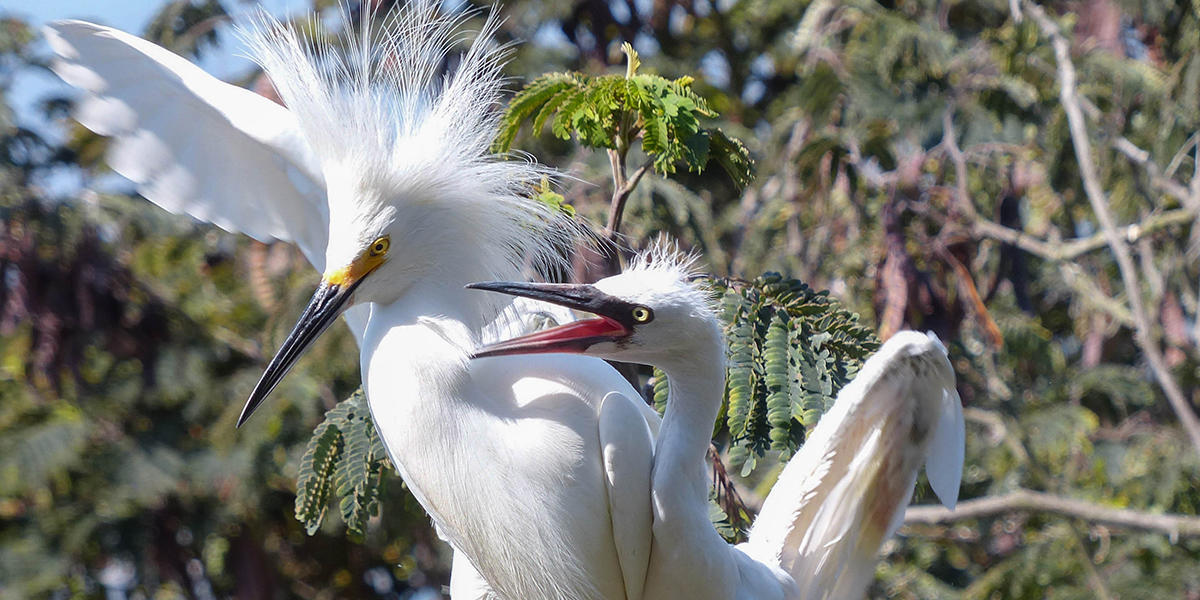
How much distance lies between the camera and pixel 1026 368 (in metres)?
6.27

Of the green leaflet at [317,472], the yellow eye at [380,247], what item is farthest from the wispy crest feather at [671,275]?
the green leaflet at [317,472]

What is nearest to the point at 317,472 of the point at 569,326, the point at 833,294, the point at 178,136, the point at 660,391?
the point at 660,391

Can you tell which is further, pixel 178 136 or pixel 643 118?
pixel 178 136

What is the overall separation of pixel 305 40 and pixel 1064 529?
4031 millimetres

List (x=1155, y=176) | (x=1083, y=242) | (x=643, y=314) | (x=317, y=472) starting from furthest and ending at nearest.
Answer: (x=1083, y=242) < (x=1155, y=176) < (x=317, y=472) < (x=643, y=314)

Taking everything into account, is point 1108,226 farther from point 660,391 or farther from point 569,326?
point 569,326

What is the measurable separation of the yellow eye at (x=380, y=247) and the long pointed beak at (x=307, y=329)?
0.07m

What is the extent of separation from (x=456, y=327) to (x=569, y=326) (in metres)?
0.27

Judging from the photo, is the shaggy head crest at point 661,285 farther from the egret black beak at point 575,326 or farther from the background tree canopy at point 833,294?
the background tree canopy at point 833,294

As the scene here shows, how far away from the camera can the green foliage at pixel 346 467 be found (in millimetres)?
3033

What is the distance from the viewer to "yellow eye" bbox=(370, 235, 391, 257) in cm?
267

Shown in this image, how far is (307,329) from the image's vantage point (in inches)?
103

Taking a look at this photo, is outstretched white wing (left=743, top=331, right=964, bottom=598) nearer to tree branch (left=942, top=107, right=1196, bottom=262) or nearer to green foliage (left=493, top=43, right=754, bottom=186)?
green foliage (left=493, top=43, right=754, bottom=186)

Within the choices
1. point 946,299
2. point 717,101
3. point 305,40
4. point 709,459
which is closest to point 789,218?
point 717,101
